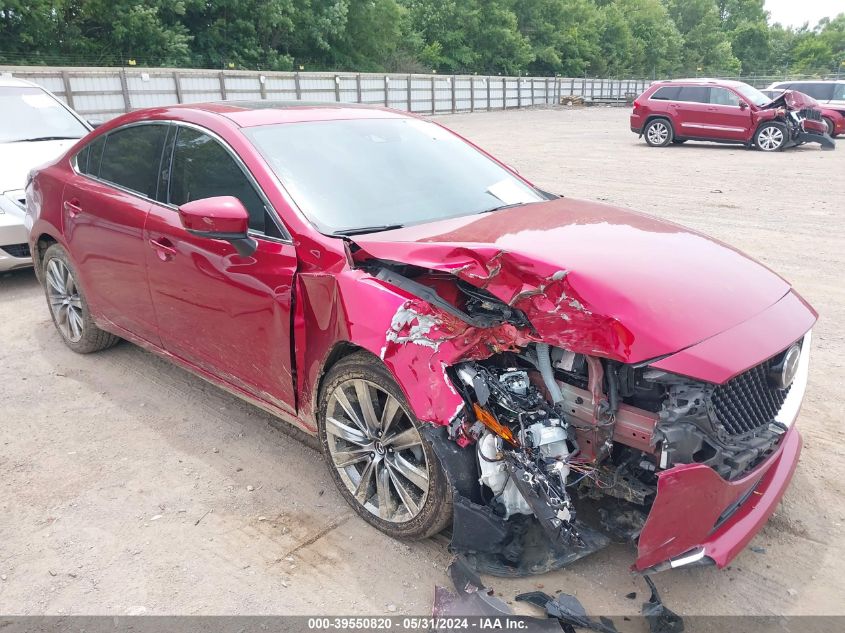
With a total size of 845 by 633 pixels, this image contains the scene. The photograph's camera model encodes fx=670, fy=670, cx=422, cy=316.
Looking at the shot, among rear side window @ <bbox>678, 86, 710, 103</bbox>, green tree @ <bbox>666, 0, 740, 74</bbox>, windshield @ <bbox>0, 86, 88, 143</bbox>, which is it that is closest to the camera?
windshield @ <bbox>0, 86, 88, 143</bbox>

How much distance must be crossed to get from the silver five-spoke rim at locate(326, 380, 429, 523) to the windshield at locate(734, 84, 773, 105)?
17224mm

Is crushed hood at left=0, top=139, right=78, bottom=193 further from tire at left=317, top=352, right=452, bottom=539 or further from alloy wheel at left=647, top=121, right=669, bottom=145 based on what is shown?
alloy wheel at left=647, top=121, right=669, bottom=145

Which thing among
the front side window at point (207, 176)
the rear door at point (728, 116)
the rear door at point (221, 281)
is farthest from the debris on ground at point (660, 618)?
the rear door at point (728, 116)

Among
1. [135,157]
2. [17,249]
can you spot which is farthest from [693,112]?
[135,157]

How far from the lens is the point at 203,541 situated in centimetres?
288

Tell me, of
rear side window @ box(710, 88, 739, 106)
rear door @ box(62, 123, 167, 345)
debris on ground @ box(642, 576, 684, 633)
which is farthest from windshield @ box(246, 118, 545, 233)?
rear side window @ box(710, 88, 739, 106)

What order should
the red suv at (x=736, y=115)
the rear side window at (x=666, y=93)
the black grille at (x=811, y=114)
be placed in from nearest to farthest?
the red suv at (x=736, y=115), the black grille at (x=811, y=114), the rear side window at (x=666, y=93)

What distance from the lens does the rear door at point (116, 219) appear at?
12.6 feet

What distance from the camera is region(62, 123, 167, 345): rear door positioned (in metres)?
3.85

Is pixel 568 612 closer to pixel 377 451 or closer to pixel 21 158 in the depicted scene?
pixel 377 451

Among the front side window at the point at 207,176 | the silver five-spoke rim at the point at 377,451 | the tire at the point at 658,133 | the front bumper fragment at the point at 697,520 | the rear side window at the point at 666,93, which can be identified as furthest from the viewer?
the tire at the point at 658,133

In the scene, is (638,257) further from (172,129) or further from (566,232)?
(172,129)

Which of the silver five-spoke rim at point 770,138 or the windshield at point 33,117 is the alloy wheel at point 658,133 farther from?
the windshield at point 33,117

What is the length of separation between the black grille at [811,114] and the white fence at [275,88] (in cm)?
1003
